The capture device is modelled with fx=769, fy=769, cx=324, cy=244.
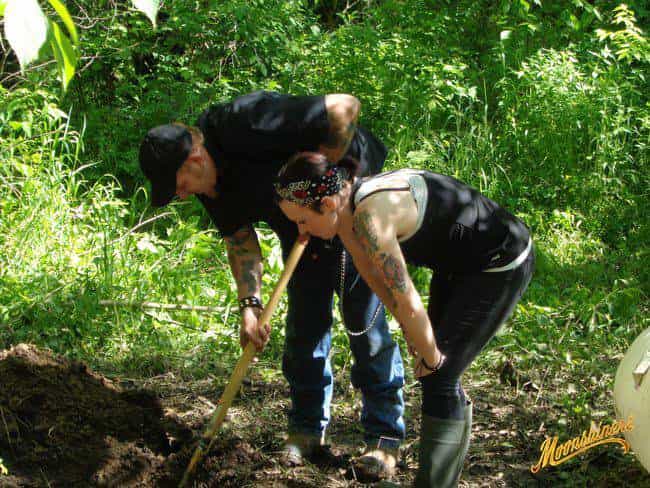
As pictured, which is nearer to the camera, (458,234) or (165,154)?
(458,234)

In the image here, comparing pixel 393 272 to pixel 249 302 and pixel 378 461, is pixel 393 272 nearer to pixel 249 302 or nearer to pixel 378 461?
pixel 249 302

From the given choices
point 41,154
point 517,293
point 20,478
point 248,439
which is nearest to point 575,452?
point 517,293

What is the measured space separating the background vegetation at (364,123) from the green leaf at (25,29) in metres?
3.04

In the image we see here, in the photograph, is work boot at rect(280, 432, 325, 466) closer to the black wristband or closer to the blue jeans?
the blue jeans

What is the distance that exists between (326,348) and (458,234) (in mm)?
995

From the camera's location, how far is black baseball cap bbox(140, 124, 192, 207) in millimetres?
2711

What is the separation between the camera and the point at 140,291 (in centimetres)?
462

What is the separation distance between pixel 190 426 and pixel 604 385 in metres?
2.04

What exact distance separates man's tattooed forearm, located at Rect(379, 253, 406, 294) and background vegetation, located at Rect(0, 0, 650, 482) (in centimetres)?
152

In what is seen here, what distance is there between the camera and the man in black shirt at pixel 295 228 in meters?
2.82

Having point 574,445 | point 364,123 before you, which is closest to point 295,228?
point 574,445

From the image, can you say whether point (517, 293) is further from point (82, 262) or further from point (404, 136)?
point (404, 136)

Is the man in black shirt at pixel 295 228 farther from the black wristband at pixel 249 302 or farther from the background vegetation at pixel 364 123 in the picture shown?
the background vegetation at pixel 364 123

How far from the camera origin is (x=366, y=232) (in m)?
2.36
